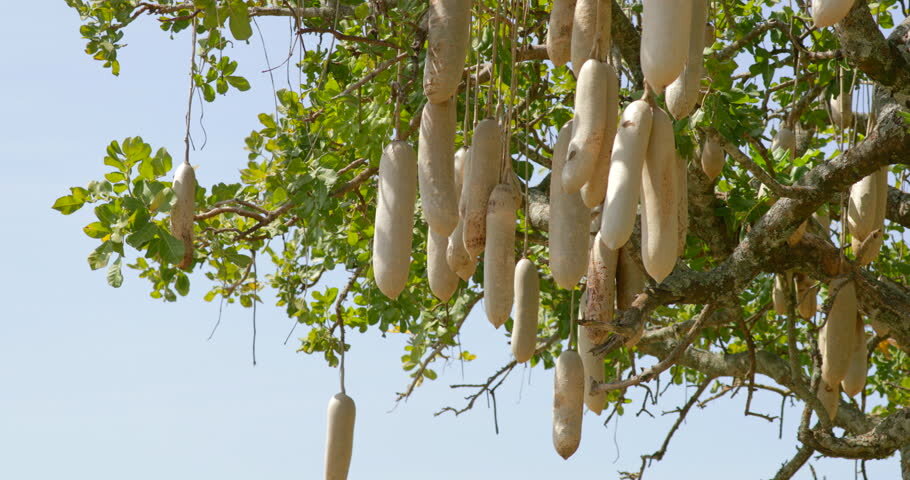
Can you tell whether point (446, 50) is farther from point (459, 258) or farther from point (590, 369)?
point (590, 369)

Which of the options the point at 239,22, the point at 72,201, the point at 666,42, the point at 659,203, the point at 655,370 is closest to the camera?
the point at 666,42

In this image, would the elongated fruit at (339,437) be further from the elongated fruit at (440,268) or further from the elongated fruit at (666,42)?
the elongated fruit at (666,42)

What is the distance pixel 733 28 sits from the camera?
326 centimetres

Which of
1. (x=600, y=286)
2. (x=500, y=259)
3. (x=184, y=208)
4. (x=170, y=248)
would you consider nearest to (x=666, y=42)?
(x=500, y=259)

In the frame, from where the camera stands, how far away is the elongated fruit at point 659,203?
1.13 meters

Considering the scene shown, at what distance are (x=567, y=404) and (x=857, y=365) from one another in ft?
4.26

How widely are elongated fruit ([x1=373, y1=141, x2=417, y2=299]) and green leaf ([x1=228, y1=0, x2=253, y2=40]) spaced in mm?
491

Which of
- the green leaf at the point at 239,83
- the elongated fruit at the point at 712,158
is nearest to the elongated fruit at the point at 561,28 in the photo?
the elongated fruit at the point at 712,158

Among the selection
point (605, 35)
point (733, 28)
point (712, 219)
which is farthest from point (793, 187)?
point (605, 35)

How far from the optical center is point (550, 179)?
2.01 metres

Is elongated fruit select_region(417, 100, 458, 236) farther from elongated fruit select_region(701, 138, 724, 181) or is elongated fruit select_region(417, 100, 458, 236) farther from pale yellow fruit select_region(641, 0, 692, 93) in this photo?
elongated fruit select_region(701, 138, 724, 181)

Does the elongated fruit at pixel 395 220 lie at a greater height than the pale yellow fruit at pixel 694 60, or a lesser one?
lesser

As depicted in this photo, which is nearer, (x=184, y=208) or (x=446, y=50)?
(x=446, y=50)

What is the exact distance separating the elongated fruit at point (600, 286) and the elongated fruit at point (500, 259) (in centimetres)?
54
